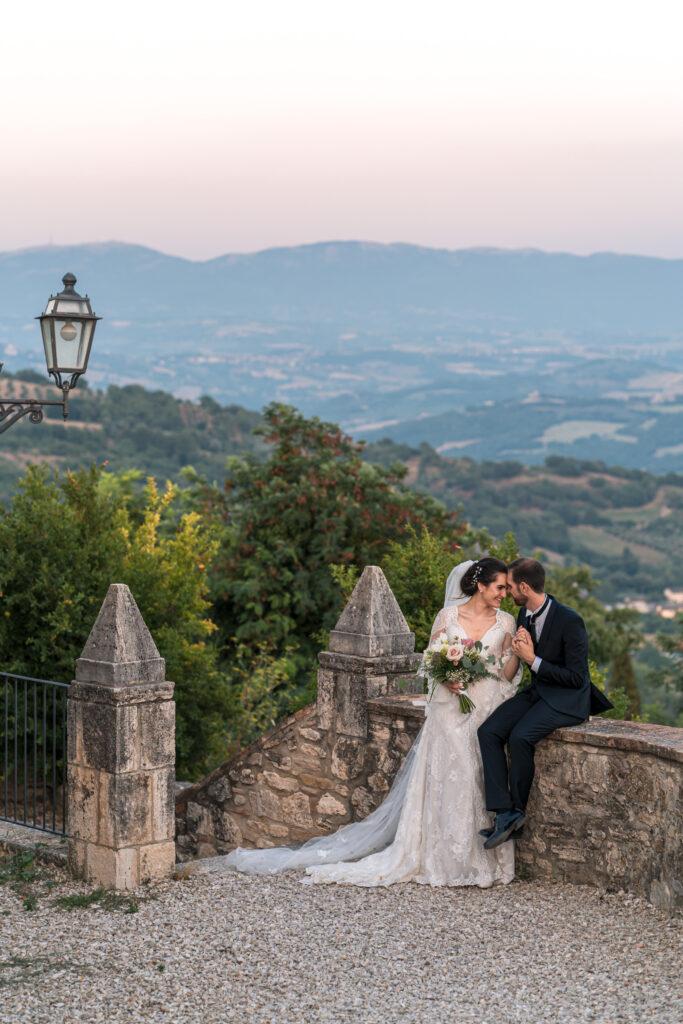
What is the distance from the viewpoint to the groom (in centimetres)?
647

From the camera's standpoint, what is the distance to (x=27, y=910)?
660cm

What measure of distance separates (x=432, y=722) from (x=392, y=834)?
899mm

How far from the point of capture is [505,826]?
21.3ft

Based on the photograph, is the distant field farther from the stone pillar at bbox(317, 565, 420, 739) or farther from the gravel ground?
the gravel ground

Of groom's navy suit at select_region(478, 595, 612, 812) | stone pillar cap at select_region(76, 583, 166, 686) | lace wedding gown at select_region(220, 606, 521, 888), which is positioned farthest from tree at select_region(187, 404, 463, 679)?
groom's navy suit at select_region(478, 595, 612, 812)

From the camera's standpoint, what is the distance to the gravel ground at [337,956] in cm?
493

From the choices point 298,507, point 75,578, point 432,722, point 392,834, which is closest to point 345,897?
point 392,834

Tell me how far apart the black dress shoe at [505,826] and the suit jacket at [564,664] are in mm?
675

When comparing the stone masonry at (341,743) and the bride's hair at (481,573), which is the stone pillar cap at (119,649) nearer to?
the stone masonry at (341,743)

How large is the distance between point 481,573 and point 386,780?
1.93m

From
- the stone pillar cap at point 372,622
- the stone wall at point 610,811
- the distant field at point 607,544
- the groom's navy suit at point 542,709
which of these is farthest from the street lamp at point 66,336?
the distant field at point 607,544

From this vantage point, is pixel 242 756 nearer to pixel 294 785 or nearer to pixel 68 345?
pixel 294 785

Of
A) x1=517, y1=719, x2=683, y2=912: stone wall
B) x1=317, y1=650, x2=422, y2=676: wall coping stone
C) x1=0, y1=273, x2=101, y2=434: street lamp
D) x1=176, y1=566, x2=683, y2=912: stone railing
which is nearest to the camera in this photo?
x1=517, y1=719, x2=683, y2=912: stone wall

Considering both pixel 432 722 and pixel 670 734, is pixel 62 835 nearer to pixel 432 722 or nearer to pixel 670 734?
pixel 432 722
